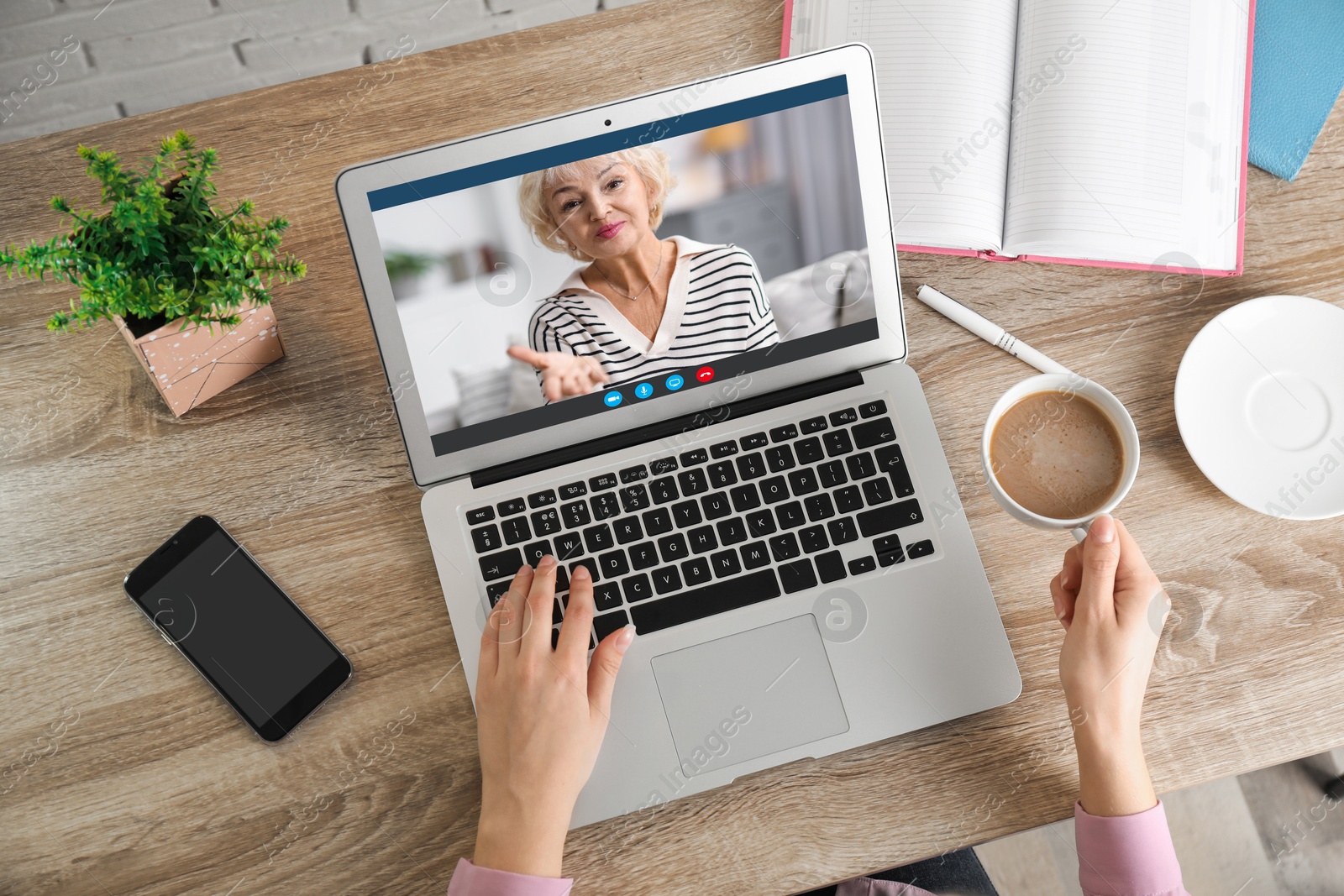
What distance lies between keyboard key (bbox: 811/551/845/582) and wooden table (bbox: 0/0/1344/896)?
15 centimetres

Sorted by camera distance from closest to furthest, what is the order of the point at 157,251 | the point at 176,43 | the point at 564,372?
the point at 157,251 < the point at 564,372 < the point at 176,43

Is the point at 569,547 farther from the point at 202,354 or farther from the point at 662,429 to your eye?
the point at 202,354

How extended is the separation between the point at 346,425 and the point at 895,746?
1.95ft

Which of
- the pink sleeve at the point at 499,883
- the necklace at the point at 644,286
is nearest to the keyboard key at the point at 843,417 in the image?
the necklace at the point at 644,286

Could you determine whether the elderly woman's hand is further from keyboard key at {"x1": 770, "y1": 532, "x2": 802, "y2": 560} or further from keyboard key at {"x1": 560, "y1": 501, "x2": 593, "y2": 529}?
keyboard key at {"x1": 770, "y1": 532, "x2": 802, "y2": 560}

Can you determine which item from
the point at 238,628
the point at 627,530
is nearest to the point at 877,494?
the point at 627,530

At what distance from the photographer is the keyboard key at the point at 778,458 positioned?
0.73 meters

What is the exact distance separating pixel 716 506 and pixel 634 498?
0.07 m

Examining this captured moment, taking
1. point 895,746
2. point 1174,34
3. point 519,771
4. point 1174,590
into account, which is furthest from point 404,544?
point 1174,34

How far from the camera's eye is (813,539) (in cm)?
72

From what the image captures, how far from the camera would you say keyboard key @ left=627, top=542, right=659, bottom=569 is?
715mm

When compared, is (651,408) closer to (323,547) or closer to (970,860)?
(323,547)

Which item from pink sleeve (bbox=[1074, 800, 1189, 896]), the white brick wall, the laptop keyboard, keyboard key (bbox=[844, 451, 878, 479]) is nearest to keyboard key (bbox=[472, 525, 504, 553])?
the laptop keyboard

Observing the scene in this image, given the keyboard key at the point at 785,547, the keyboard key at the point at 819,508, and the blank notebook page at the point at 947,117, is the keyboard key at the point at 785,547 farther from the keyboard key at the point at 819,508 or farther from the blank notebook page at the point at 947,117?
the blank notebook page at the point at 947,117
